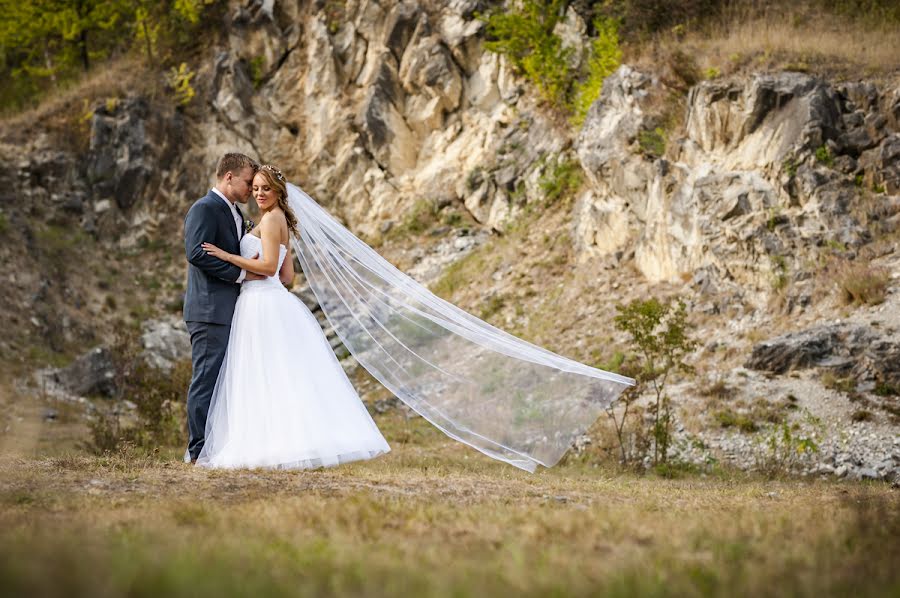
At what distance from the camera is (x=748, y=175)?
1527cm

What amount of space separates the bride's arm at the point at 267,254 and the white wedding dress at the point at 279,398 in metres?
0.13

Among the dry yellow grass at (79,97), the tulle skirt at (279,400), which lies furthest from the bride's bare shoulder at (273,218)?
the dry yellow grass at (79,97)

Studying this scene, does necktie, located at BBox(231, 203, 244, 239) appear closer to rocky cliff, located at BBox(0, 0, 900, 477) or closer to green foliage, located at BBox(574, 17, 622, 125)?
rocky cliff, located at BBox(0, 0, 900, 477)

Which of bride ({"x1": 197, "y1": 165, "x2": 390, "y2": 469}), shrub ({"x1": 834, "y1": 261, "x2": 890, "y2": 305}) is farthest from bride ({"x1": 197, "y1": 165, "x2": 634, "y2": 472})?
shrub ({"x1": 834, "y1": 261, "x2": 890, "y2": 305})

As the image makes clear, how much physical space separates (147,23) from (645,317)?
84.5ft

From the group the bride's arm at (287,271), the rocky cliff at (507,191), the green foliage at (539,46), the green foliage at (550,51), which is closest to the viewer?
the bride's arm at (287,271)

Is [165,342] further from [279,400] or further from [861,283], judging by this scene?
[861,283]

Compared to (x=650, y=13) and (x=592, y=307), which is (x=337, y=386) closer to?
(x=592, y=307)

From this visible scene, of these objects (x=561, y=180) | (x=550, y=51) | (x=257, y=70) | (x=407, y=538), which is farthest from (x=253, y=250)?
(x=257, y=70)

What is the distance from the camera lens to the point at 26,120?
27.1 meters

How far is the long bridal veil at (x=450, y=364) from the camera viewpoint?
7.19 metres

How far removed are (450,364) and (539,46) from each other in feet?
55.0

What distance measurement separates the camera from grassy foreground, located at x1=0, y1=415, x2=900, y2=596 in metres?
2.78

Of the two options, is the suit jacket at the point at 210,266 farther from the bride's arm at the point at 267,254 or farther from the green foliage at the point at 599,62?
the green foliage at the point at 599,62
